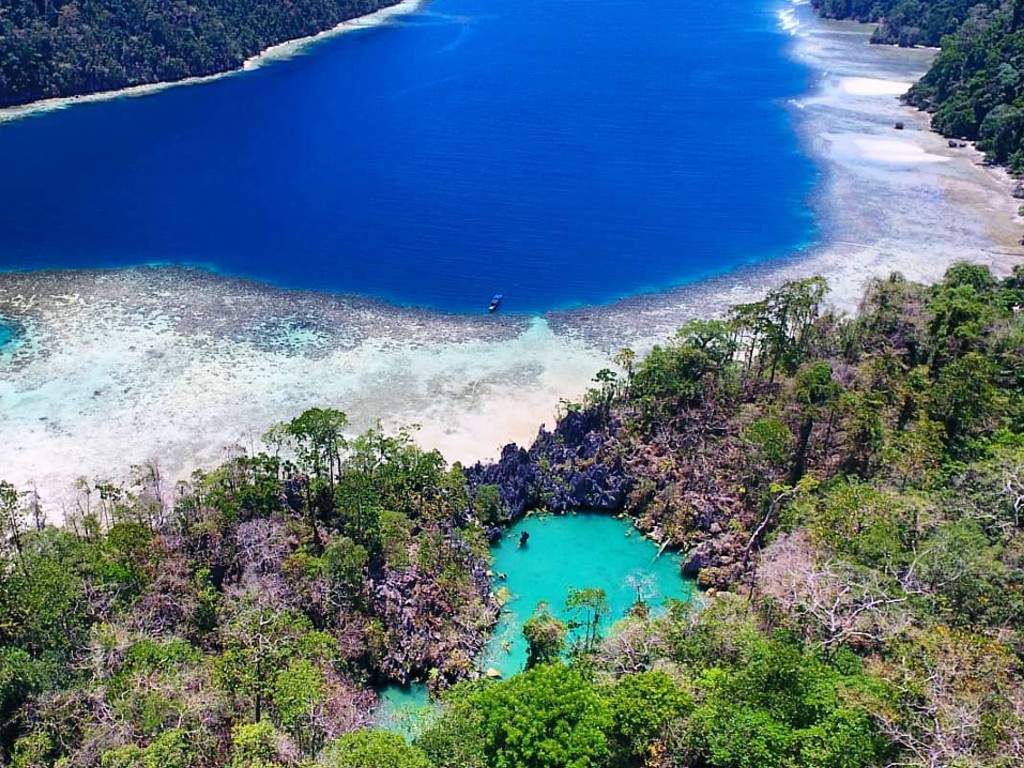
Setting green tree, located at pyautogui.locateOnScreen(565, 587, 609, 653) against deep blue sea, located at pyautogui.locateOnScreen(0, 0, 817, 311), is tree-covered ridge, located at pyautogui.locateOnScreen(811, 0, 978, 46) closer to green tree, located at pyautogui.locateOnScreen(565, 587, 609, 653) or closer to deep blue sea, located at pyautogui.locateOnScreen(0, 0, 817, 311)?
deep blue sea, located at pyautogui.locateOnScreen(0, 0, 817, 311)

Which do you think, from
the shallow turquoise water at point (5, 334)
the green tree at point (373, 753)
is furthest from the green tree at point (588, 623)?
the shallow turquoise water at point (5, 334)

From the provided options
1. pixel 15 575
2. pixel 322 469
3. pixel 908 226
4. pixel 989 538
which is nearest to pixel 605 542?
pixel 322 469

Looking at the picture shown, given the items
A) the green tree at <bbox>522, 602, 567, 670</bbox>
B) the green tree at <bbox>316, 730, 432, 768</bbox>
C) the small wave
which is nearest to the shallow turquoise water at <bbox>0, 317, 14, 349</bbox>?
the green tree at <bbox>522, 602, 567, 670</bbox>

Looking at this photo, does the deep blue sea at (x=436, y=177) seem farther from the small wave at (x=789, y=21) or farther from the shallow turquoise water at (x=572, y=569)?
the small wave at (x=789, y=21)

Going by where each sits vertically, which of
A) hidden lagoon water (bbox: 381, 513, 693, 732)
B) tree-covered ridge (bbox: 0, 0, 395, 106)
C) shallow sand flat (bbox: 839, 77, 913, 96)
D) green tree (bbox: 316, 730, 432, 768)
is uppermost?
tree-covered ridge (bbox: 0, 0, 395, 106)

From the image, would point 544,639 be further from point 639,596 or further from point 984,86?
point 984,86

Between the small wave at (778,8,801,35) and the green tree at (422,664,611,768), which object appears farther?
the small wave at (778,8,801,35)
